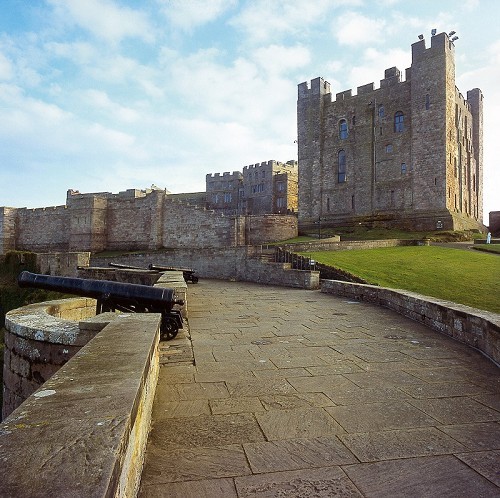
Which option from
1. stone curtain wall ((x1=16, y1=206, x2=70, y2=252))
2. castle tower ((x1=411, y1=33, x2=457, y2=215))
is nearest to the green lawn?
castle tower ((x1=411, y1=33, x2=457, y2=215))

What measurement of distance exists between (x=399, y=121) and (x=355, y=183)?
271 inches

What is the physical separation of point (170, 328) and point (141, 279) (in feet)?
27.5

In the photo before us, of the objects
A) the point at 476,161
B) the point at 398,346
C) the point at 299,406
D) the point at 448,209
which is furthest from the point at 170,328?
the point at 476,161

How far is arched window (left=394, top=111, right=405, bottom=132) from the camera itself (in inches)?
1438

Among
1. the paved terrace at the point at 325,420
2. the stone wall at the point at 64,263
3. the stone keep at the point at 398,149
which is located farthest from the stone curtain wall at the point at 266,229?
the paved terrace at the point at 325,420

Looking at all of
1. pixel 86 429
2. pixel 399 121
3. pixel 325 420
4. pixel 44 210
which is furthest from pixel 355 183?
pixel 86 429

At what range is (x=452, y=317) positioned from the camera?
5973mm

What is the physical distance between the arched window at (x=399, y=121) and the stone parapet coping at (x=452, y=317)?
31.6 metres

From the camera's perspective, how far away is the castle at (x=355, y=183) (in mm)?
33500

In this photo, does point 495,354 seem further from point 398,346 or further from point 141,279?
point 141,279

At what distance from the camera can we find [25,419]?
5.36 ft

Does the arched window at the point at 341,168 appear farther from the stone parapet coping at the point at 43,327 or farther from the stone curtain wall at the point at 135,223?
the stone parapet coping at the point at 43,327

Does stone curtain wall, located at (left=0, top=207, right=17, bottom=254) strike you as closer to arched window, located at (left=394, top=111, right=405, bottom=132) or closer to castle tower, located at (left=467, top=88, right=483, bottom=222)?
arched window, located at (left=394, top=111, right=405, bottom=132)

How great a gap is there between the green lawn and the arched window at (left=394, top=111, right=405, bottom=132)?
19958mm
